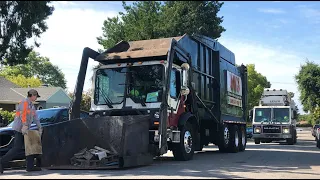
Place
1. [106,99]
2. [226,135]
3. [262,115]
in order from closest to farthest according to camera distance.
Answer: [106,99] < [226,135] < [262,115]

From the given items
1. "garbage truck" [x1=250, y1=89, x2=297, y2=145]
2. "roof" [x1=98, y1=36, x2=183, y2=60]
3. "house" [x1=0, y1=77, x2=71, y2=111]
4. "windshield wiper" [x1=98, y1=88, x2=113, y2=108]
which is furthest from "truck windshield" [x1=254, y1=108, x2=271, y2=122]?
"windshield wiper" [x1=98, y1=88, x2=113, y2=108]

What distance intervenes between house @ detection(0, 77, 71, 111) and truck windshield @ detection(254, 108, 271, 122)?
16.0 m

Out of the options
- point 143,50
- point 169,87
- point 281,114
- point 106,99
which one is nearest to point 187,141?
point 169,87

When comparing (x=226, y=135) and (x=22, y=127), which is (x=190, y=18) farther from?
(x=22, y=127)

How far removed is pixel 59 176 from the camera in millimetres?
8820

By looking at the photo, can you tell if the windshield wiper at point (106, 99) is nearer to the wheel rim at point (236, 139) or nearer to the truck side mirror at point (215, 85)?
the truck side mirror at point (215, 85)

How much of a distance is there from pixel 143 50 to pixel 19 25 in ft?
13.3

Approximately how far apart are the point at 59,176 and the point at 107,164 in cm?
157

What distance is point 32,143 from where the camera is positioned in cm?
980

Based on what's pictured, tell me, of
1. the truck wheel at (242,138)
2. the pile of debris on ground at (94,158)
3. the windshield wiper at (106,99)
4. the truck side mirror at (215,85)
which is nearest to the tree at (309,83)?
the truck wheel at (242,138)

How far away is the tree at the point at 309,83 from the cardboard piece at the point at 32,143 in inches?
1702

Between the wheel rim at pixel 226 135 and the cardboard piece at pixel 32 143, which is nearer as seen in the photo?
Answer: the cardboard piece at pixel 32 143

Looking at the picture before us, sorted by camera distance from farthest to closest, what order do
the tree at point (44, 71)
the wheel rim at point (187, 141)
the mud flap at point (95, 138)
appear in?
the tree at point (44, 71) → the wheel rim at point (187, 141) → the mud flap at point (95, 138)

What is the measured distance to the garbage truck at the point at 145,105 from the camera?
10312 millimetres
